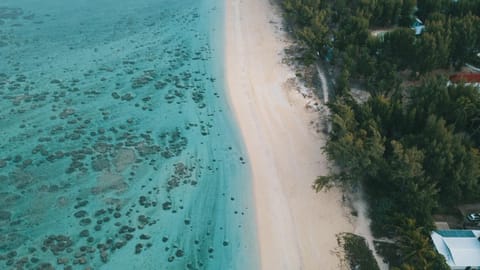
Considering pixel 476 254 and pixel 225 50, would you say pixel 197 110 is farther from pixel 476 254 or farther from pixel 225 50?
pixel 476 254

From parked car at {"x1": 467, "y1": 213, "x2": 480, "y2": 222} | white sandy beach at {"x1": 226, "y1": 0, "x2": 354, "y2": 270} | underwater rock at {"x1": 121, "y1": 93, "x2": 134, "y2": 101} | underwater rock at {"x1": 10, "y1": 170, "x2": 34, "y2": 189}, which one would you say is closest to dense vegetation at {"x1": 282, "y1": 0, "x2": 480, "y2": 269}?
parked car at {"x1": 467, "y1": 213, "x2": 480, "y2": 222}

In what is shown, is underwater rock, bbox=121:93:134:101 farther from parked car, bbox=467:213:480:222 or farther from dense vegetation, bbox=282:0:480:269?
parked car, bbox=467:213:480:222

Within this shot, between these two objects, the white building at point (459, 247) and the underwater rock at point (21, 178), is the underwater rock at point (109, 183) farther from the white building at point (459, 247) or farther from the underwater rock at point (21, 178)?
the white building at point (459, 247)

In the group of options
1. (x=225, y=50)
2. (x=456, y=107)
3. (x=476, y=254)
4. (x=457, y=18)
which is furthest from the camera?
(x=225, y=50)

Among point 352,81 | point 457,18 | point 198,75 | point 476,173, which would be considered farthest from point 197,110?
point 457,18

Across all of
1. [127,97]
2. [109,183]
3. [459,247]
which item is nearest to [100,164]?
[109,183]

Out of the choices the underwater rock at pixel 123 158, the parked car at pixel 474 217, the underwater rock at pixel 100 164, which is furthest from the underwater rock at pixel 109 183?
the parked car at pixel 474 217

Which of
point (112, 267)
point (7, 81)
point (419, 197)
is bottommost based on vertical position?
point (112, 267)
